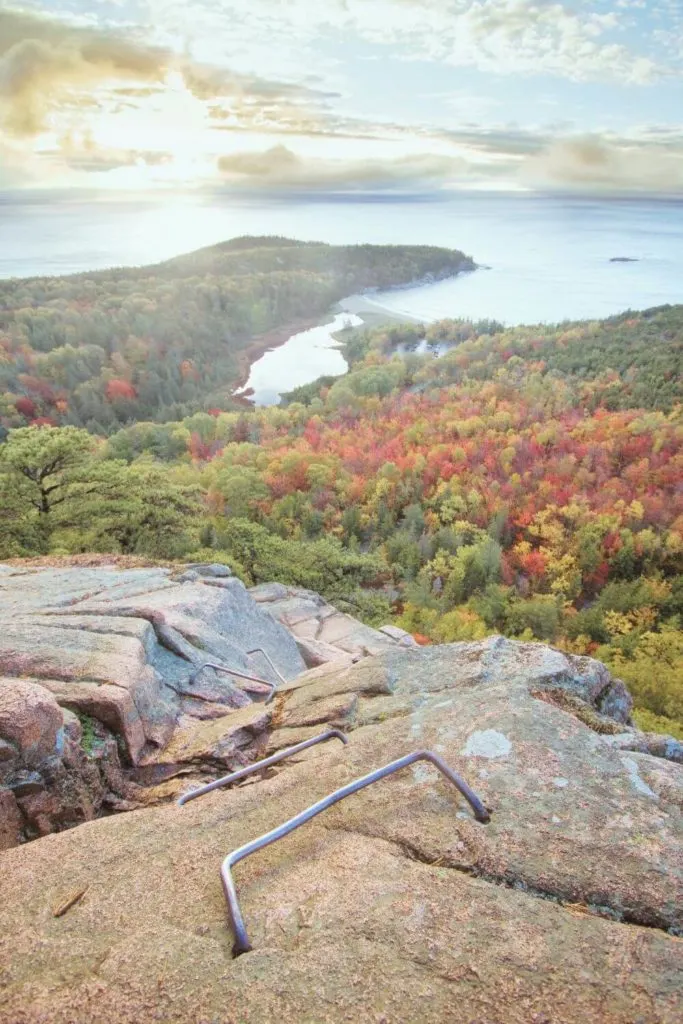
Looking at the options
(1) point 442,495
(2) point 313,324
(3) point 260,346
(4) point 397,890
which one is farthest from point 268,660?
(2) point 313,324

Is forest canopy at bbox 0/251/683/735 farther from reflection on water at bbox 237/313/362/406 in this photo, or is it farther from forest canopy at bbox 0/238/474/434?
reflection on water at bbox 237/313/362/406

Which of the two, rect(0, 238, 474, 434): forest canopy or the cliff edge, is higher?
the cliff edge

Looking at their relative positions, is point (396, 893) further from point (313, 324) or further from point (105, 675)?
point (313, 324)

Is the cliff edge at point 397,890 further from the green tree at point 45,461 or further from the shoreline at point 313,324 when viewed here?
the shoreline at point 313,324

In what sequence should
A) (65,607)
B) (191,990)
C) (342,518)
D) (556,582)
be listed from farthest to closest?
(342,518)
(556,582)
(65,607)
(191,990)

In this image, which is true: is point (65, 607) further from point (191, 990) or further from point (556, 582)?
point (556, 582)

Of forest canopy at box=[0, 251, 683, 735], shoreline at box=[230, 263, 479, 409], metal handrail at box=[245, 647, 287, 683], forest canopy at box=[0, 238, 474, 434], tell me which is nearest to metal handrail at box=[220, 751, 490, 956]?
metal handrail at box=[245, 647, 287, 683]

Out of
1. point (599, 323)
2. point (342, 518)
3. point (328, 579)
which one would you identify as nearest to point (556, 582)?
point (342, 518)
